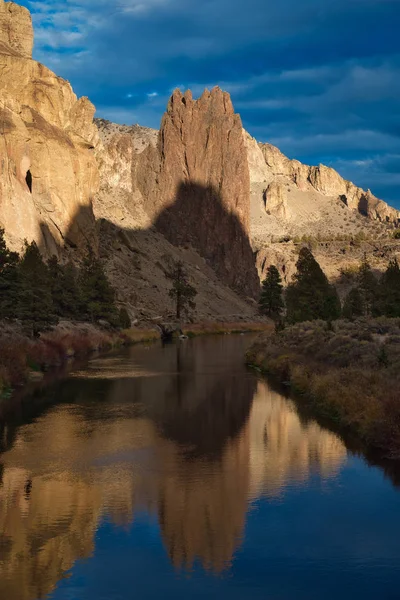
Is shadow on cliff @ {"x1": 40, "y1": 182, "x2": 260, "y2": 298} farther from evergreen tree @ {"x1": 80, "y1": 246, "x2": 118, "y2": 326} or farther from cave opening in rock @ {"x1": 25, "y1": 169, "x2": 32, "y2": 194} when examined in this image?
evergreen tree @ {"x1": 80, "y1": 246, "x2": 118, "y2": 326}

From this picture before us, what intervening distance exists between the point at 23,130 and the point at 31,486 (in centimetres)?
8373

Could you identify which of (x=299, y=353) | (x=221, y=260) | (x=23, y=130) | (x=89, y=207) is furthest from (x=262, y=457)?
(x=221, y=260)

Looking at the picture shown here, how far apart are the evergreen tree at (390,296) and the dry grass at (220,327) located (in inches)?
1239

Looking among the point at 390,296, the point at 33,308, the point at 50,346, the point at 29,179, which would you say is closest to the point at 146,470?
the point at 33,308

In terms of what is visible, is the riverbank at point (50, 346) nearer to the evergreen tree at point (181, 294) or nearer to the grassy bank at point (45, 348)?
the grassy bank at point (45, 348)

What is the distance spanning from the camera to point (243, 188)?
573 feet

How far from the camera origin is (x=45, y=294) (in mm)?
50344

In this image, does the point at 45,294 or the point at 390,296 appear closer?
the point at 45,294

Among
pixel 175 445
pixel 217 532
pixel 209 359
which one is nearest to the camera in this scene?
pixel 217 532

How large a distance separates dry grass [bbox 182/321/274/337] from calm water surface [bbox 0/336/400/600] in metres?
77.1

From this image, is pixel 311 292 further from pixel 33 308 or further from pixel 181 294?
pixel 181 294

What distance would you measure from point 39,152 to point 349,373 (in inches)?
3163

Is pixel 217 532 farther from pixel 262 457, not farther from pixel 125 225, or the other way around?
pixel 125 225

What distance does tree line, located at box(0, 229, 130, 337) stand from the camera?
154ft
